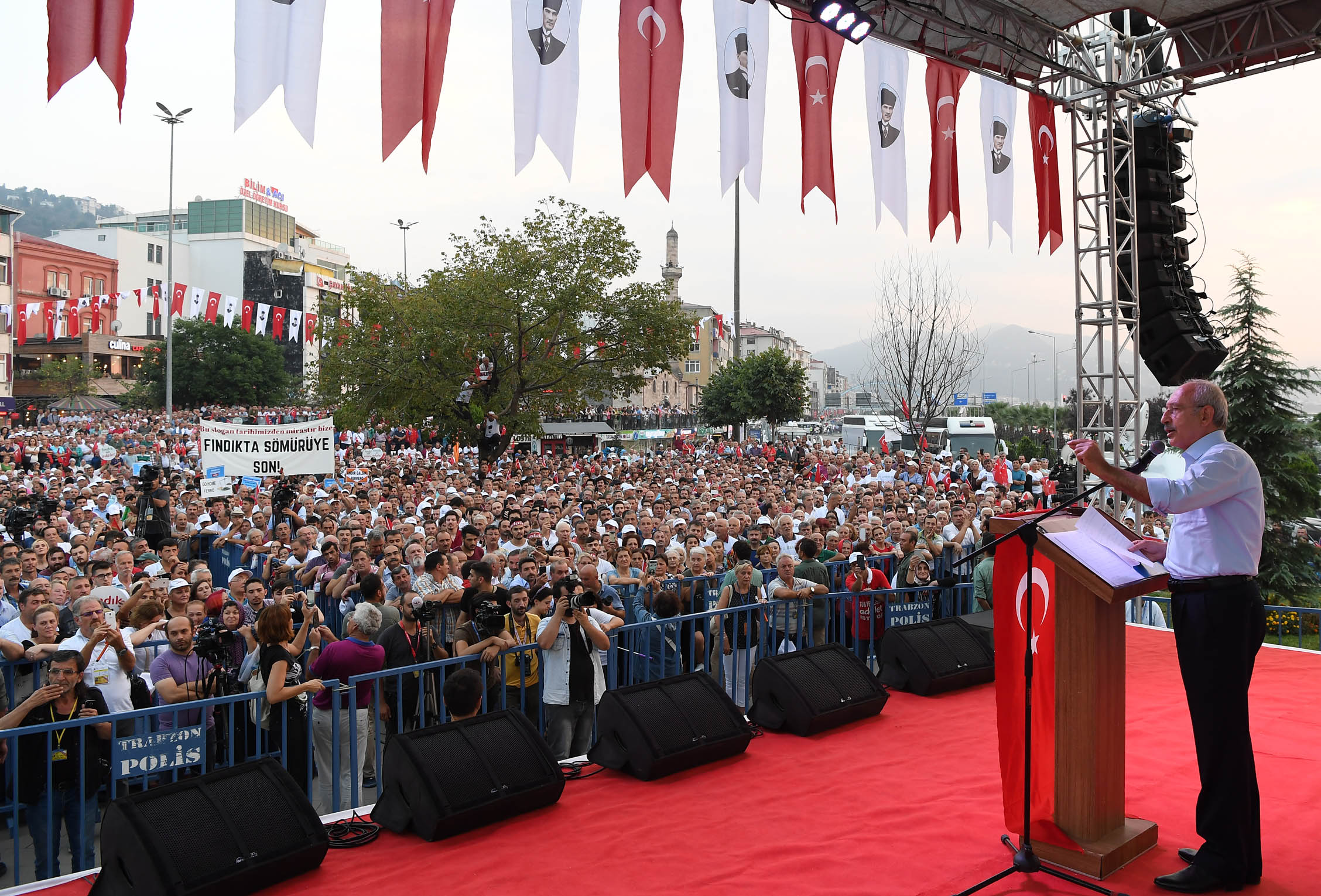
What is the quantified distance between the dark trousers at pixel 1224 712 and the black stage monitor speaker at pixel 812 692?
2.70 m

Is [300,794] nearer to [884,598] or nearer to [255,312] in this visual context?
[884,598]

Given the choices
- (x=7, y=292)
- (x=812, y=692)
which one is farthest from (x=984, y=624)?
(x=7, y=292)

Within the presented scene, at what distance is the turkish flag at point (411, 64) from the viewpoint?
6953 millimetres

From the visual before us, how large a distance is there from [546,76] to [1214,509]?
6177 mm

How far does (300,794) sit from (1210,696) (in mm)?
3916

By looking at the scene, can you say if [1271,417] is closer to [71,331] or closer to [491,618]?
[491,618]

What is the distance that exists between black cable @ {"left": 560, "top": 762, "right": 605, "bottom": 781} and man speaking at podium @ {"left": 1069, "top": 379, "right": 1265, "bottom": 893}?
299 cm

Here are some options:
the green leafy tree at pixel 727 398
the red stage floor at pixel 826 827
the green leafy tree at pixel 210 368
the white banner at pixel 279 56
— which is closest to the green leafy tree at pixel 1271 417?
the red stage floor at pixel 826 827

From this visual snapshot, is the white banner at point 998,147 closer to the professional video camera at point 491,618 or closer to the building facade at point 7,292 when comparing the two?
the professional video camera at point 491,618

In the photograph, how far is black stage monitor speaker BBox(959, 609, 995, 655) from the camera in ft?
25.3

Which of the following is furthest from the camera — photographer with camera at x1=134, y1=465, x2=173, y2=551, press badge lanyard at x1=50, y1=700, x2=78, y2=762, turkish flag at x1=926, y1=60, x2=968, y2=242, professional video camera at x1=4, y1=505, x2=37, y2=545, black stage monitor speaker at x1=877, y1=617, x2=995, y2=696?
photographer with camera at x1=134, y1=465, x2=173, y2=551

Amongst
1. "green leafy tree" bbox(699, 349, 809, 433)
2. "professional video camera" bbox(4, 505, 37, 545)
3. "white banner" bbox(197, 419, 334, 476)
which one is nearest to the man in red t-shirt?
"white banner" bbox(197, 419, 334, 476)

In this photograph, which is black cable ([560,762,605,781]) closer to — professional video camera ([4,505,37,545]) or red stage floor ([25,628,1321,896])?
red stage floor ([25,628,1321,896])

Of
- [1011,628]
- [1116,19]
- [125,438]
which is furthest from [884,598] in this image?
[125,438]
